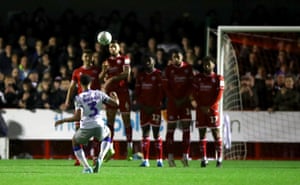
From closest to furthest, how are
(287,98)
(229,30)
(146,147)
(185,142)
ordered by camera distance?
(185,142) → (146,147) → (229,30) → (287,98)

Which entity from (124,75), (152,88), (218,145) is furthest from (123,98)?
(218,145)

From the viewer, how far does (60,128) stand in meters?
18.7

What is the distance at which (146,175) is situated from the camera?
41.1 feet

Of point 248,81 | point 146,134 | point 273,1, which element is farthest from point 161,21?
point 146,134

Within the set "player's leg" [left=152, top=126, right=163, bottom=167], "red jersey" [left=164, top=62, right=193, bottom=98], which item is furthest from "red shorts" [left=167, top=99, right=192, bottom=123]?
"player's leg" [left=152, top=126, right=163, bottom=167]

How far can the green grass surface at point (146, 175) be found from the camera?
11.2 m

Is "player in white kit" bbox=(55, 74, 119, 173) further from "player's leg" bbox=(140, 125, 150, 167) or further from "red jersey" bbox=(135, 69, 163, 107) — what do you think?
"red jersey" bbox=(135, 69, 163, 107)

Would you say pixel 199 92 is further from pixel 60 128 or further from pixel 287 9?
pixel 287 9

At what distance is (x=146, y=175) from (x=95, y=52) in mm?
8198

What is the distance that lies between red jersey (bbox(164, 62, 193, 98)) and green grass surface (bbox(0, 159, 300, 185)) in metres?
1.41

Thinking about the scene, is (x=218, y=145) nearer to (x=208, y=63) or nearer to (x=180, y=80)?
(x=180, y=80)

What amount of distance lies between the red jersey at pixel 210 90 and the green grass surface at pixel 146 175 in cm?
112

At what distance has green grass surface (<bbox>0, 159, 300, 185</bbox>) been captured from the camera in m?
11.2

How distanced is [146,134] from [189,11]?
7.91 m
